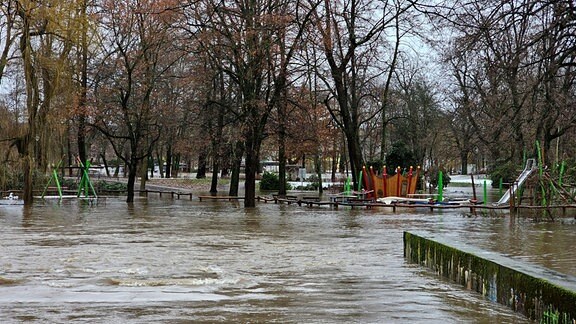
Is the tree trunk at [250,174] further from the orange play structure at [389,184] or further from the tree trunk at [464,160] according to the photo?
the tree trunk at [464,160]

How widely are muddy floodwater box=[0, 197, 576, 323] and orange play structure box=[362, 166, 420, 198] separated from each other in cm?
1321

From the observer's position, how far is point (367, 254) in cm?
1495

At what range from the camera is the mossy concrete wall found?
7.23 meters

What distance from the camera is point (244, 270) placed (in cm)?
1238

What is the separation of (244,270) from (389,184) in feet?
87.9

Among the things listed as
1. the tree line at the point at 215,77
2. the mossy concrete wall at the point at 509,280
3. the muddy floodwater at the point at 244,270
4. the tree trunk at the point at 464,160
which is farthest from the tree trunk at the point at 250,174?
the tree trunk at the point at 464,160

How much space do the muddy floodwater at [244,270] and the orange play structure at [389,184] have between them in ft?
43.3

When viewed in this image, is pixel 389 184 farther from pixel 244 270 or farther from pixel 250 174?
pixel 244 270

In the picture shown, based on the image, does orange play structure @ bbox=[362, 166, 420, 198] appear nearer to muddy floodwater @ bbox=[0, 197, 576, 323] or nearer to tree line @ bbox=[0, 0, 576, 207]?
tree line @ bbox=[0, 0, 576, 207]

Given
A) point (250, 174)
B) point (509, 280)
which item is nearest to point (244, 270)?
point (509, 280)

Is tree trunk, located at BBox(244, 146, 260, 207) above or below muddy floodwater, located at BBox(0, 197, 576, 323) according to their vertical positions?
above

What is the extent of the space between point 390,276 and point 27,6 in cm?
2296

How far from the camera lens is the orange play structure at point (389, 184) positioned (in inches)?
1506

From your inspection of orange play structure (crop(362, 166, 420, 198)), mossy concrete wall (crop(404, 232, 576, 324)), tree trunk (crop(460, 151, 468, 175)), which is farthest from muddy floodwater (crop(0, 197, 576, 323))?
tree trunk (crop(460, 151, 468, 175))
